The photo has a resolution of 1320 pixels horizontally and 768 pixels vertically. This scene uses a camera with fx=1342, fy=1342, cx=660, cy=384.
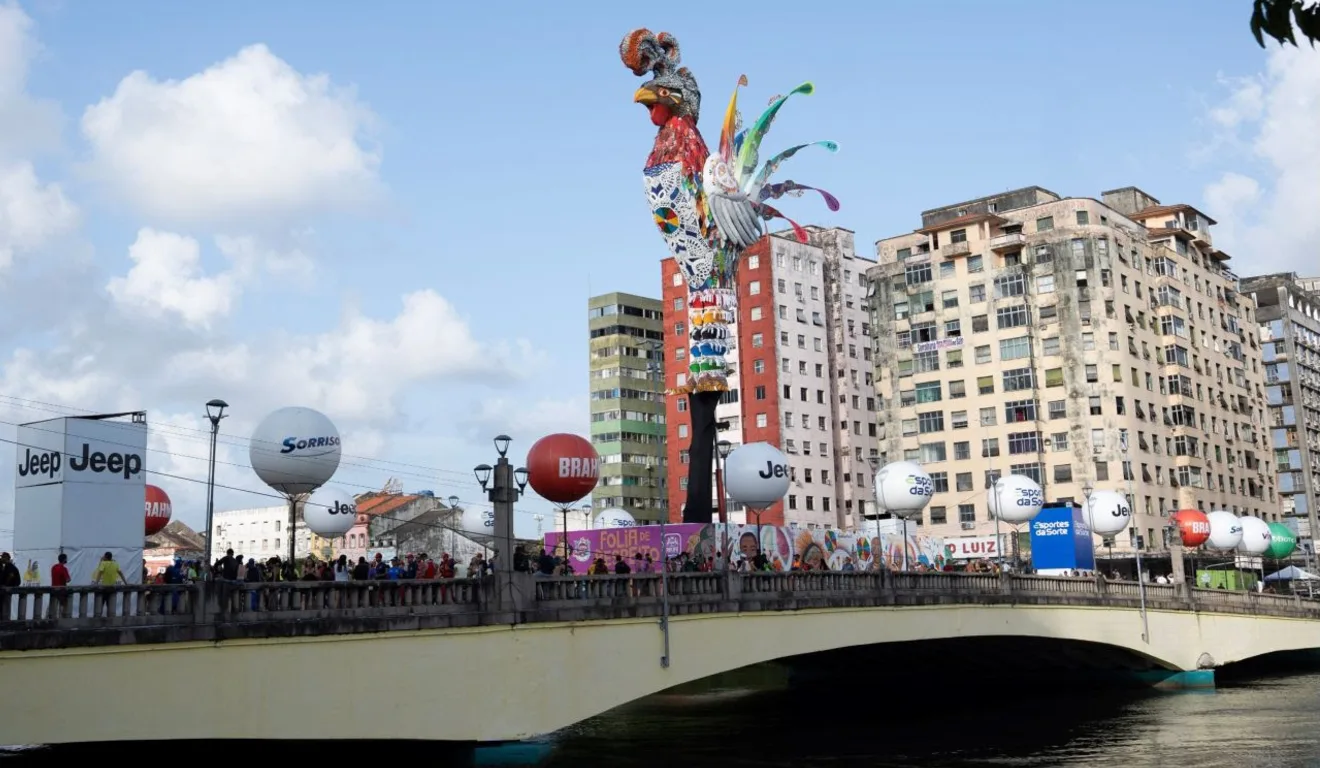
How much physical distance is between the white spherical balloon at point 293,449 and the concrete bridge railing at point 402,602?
5.49 metres

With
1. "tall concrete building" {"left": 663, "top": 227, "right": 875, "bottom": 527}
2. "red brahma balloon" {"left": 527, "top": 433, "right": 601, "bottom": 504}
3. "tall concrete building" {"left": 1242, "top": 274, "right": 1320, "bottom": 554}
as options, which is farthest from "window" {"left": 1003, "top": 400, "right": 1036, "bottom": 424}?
"red brahma balloon" {"left": 527, "top": 433, "right": 601, "bottom": 504}

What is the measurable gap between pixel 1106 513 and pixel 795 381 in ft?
180

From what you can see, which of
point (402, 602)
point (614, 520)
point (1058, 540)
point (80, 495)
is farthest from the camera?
point (1058, 540)

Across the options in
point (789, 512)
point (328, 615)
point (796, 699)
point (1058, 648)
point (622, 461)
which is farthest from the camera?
point (622, 461)

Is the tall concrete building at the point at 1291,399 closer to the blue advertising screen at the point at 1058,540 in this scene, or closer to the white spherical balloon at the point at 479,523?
the blue advertising screen at the point at 1058,540

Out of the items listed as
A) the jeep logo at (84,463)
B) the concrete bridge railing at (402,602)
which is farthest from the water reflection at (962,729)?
the jeep logo at (84,463)

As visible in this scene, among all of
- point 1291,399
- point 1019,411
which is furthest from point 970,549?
point 1291,399

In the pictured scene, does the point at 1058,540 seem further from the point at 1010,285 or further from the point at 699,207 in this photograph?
the point at 1010,285

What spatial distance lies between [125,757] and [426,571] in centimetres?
871

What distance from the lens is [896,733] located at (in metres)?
46.8

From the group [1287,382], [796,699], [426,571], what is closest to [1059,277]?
[1287,382]

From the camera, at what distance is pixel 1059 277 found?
99.9 meters

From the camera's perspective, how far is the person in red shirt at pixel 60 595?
2462 centimetres

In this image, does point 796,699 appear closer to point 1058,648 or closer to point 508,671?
point 1058,648
